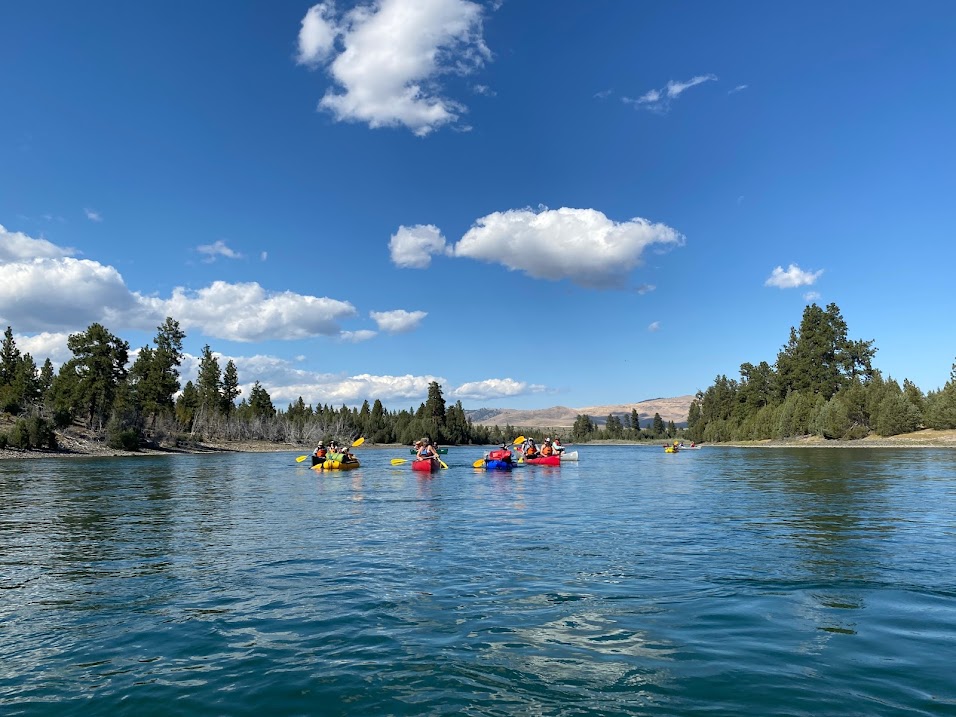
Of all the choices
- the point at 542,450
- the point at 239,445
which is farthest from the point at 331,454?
the point at 239,445

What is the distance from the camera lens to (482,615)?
10.9 m

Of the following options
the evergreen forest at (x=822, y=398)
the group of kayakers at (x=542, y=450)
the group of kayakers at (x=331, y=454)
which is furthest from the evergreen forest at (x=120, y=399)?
the evergreen forest at (x=822, y=398)

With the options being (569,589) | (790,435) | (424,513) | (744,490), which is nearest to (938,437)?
(790,435)

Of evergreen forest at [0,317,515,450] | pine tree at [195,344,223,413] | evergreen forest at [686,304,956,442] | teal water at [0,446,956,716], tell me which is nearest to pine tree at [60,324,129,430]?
evergreen forest at [0,317,515,450]

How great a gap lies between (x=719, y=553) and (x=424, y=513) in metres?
12.4

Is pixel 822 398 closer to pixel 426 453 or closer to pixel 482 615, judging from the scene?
pixel 426 453

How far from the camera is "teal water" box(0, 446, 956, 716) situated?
7680 mm

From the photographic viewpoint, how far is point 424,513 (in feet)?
83.4

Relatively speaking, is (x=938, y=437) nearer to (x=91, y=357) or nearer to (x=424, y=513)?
(x=424, y=513)

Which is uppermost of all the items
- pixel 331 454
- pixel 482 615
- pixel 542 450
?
pixel 542 450

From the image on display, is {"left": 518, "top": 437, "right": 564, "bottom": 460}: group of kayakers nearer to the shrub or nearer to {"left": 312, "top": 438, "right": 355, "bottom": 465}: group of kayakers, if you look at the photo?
{"left": 312, "top": 438, "right": 355, "bottom": 465}: group of kayakers

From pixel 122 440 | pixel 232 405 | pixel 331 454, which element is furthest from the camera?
pixel 232 405

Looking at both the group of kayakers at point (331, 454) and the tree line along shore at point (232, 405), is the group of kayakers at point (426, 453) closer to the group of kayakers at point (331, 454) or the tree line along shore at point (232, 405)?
the group of kayakers at point (331, 454)

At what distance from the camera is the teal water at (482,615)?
A: 25.2ft
